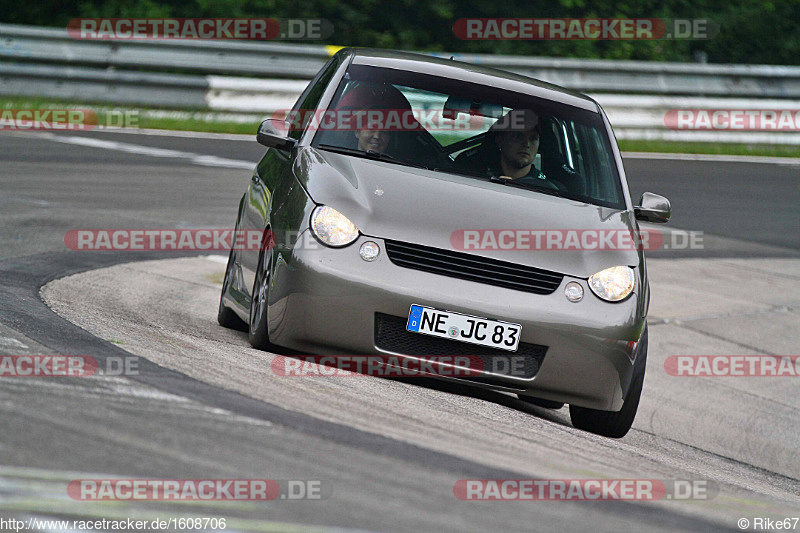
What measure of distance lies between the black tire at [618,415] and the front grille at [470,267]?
677 millimetres

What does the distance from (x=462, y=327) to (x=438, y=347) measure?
0.15 m

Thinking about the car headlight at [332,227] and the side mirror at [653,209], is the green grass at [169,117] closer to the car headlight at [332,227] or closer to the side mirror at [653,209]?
the side mirror at [653,209]

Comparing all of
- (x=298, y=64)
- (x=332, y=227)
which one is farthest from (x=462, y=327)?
(x=298, y=64)

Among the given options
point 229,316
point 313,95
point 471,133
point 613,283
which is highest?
point 313,95

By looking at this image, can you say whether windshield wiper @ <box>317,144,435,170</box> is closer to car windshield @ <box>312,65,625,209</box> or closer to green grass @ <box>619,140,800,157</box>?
car windshield @ <box>312,65,625,209</box>

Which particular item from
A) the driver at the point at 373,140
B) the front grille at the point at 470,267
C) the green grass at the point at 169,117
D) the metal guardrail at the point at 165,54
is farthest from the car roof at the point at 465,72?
the metal guardrail at the point at 165,54

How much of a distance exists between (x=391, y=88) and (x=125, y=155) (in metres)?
8.23

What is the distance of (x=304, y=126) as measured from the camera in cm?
676

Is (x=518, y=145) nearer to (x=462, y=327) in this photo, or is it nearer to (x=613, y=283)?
(x=613, y=283)

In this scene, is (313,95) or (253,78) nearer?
(313,95)

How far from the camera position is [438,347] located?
560cm

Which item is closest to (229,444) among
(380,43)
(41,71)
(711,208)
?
(711,208)

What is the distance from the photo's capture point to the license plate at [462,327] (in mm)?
5504

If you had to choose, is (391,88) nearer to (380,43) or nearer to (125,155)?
(125,155)
